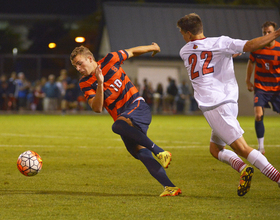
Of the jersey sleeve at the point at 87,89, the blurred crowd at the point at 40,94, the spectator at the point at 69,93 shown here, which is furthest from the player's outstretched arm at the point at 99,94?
the blurred crowd at the point at 40,94

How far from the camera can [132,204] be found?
4953 millimetres

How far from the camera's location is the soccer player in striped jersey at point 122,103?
211 inches

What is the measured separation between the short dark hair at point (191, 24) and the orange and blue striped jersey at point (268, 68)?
397 cm

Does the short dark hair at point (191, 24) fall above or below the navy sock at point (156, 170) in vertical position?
above

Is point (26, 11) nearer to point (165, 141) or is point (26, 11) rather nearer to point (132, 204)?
point (165, 141)

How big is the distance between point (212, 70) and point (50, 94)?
22795mm

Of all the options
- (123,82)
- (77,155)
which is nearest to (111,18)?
(77,155)

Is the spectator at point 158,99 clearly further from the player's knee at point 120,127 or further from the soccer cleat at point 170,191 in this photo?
the soccer cleat at point 170,191

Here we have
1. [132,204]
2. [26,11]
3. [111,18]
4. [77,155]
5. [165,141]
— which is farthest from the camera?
[26,11]

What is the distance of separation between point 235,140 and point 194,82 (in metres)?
0.84

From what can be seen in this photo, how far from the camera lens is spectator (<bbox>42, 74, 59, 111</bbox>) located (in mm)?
27125

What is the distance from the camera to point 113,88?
5719mm

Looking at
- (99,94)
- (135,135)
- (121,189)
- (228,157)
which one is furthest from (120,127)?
(228,157)

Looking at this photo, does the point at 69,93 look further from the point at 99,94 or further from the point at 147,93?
the point at 99,94
